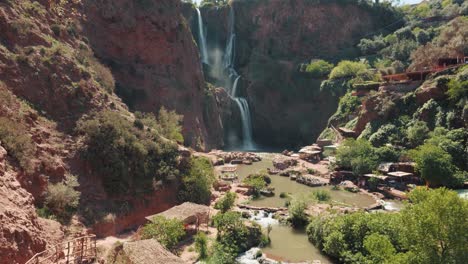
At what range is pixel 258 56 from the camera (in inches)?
3137

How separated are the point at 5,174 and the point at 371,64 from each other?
7031cm

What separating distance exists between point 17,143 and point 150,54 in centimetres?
2879

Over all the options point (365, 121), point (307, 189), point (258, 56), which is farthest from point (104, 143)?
point (258, 56)

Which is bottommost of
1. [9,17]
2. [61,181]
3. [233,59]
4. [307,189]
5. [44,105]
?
[307,189]

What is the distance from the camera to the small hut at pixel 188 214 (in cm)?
2286

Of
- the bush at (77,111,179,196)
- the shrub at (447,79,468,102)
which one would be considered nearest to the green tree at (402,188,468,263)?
the bush at (77,111,179,196)

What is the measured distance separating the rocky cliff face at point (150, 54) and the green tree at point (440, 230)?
31706 millimetres

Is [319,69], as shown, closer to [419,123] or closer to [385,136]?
[385,136]

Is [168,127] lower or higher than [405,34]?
lower

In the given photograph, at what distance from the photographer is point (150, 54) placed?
151 ft

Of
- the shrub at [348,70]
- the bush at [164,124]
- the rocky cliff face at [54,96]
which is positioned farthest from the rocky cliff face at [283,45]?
the bush at [164,124]

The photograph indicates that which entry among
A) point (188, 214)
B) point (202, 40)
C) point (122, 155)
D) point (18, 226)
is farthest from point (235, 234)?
point (202, 40)

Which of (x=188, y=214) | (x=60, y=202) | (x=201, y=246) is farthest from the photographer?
(x=188, y=214)

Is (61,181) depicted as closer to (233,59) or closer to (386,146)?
(386,146)
